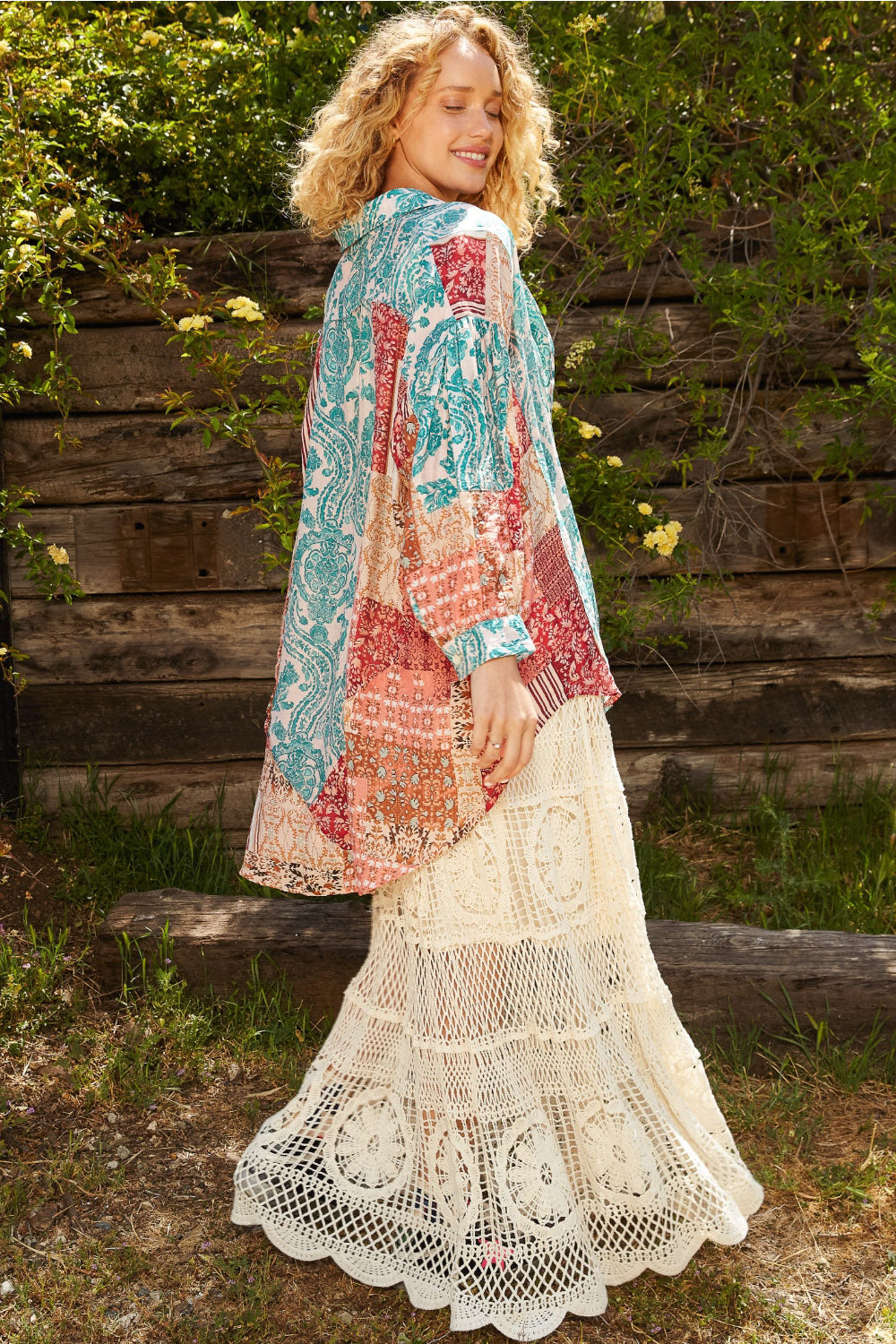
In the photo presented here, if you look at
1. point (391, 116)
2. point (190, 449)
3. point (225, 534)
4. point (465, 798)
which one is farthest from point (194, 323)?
point (465, 798)

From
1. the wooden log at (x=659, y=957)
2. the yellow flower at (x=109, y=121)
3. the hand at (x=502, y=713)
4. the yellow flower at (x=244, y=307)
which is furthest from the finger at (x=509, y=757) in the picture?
the yellow flower at (x=109, y=121)

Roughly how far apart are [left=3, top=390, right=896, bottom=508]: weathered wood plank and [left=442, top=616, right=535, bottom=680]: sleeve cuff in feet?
6.02

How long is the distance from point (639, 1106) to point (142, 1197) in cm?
99

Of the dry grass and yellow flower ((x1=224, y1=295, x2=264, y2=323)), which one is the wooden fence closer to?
yellow flower ((x1=224, y1=295, x2=264, y2=323))

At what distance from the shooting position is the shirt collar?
161 cm

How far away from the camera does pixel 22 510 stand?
302 centimetres

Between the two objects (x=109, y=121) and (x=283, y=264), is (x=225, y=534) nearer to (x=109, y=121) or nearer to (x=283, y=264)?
(x=283, y=264)

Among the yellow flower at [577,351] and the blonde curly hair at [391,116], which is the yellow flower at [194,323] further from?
the yellow flower at [577,351]

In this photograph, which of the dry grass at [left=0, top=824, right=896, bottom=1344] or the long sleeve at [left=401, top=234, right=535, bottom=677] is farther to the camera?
the dry grass at [left=0, top=824, right=896, bottom=1344]

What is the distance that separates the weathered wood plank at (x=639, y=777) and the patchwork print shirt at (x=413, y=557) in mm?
1361

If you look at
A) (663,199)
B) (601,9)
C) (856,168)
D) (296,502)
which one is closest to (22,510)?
(296,502)

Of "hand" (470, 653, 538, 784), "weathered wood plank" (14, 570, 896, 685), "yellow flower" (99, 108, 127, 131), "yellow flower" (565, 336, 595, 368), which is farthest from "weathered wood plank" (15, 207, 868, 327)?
"hand" (470, 653, 538, 784)

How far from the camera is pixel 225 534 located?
320 centimetres

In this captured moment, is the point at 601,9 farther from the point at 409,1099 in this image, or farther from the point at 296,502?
the point at 409,1099
